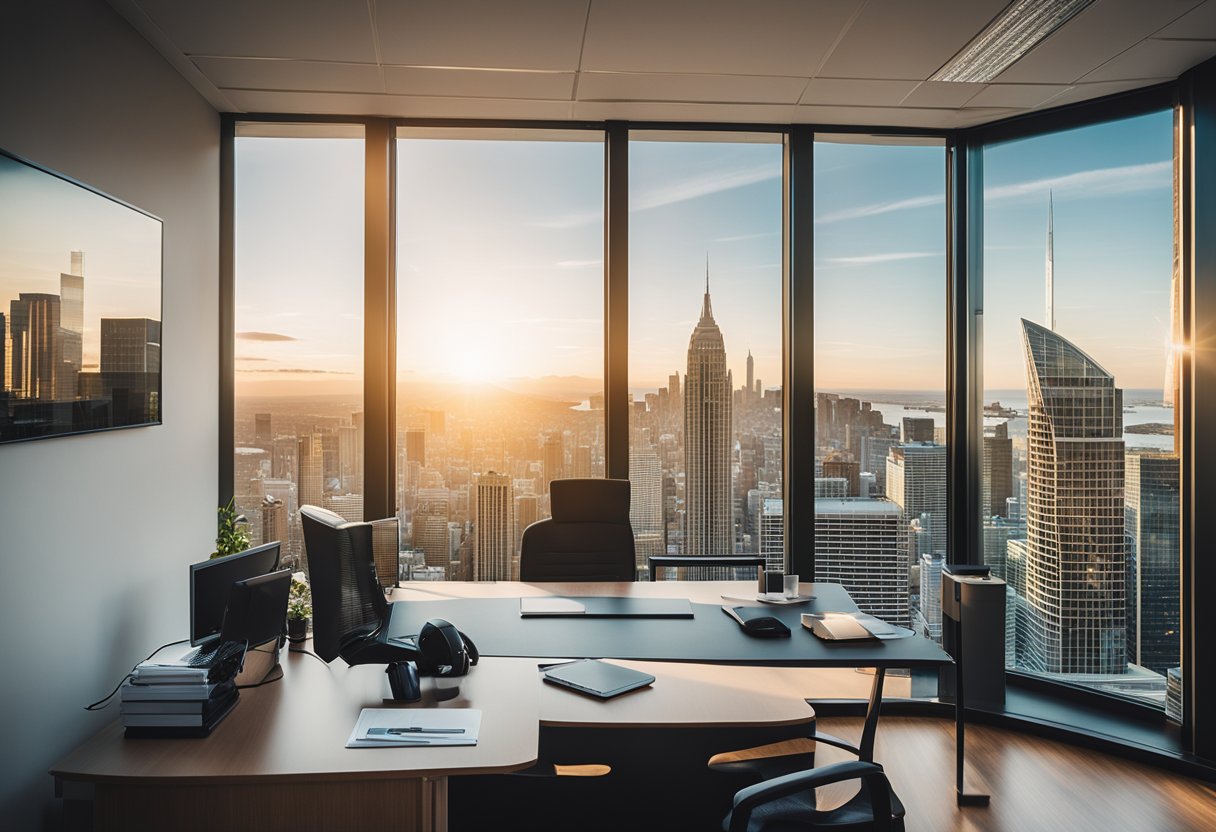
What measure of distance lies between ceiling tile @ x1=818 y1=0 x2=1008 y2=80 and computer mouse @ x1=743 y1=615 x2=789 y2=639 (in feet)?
7.57

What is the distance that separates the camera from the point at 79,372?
2.70 metres

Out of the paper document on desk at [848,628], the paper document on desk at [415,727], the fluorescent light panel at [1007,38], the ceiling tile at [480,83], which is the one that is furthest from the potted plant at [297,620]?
the fluorescent light panel at [1007,38]

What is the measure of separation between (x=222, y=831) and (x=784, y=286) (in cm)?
356

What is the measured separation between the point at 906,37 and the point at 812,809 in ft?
9.56

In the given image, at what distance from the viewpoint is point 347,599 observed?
2.45 meters

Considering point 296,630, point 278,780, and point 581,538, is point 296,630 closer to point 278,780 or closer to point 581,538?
point 278,780

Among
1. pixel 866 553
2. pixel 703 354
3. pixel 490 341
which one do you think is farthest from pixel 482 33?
pixel 866 553

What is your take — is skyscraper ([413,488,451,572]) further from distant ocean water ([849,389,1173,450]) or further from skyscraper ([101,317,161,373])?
distant ocean water ([849,389,1173,450])

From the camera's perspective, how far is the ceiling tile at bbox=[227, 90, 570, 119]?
12.8ft

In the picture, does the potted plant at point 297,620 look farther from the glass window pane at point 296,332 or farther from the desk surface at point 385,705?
the glass window pane at point 296,332

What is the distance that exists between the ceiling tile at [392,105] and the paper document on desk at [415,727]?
2977mm

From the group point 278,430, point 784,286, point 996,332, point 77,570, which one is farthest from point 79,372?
point 996,332

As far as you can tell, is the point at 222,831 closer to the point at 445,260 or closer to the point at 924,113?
the point at 445,260

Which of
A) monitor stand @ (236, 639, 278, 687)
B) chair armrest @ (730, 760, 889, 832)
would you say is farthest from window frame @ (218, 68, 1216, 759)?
chair armrest @ (730, 760, 889, 832)
